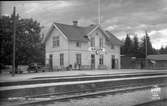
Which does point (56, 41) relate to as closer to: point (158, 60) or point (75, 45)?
point (75, 45)

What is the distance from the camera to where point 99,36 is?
34906mm

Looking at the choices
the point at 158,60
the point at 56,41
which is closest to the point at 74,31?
the point at 56,41

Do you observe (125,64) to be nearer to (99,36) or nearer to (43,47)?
(99,36)

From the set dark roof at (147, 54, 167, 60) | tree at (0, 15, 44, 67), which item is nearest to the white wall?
tree at (0, 15, 44, 67)

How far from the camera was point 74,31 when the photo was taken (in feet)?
101

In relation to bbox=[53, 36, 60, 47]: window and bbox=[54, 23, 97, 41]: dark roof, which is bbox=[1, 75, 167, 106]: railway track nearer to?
bbox=[54, 23, 97, 41]: dark roof

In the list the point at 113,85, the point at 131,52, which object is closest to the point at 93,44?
the point at 131,52

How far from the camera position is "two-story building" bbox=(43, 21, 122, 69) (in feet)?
94.1

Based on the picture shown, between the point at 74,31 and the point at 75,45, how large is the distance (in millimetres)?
2008

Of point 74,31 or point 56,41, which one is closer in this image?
point 56,41

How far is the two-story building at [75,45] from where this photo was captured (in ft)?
94.1

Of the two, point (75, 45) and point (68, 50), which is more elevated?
point (75, 45)

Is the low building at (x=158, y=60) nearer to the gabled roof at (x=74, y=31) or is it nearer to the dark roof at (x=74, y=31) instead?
the gabled roof at (x=74, y=31)

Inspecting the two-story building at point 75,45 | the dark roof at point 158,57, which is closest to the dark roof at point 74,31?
the two-story building at point 75,45
